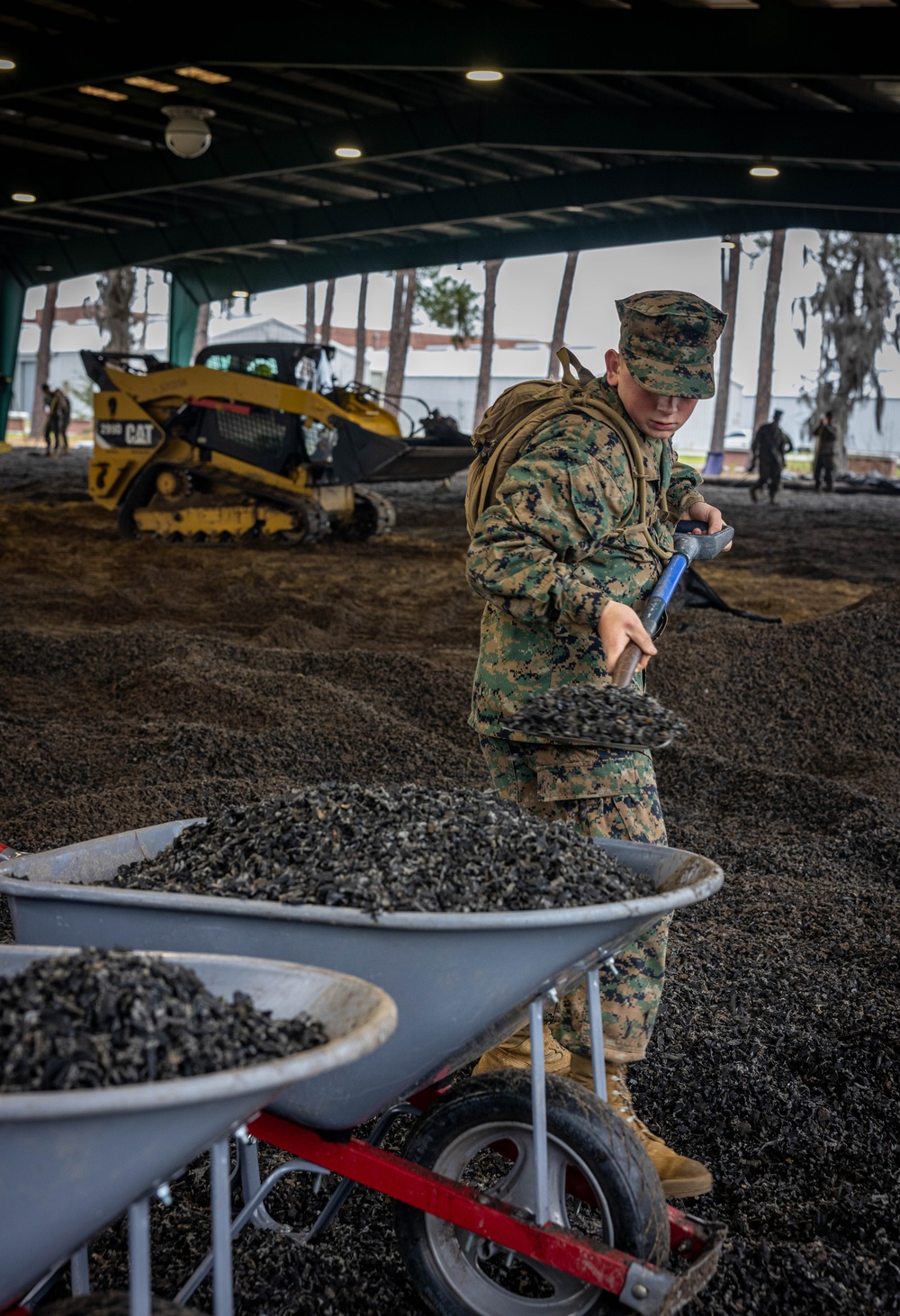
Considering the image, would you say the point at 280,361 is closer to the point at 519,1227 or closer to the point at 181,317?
the point at 519,1227

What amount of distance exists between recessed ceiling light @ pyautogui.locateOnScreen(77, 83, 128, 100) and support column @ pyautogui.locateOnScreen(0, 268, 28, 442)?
32.0 ft

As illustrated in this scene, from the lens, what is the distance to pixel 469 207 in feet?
55.6

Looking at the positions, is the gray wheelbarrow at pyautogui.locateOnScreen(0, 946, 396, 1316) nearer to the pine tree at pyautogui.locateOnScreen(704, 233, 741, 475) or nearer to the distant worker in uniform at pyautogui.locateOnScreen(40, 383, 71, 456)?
the distant worker in uniform at pyautogui.locateOnScreen(40, 383, 71, 456)

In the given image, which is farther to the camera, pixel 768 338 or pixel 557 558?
pixel 768 338

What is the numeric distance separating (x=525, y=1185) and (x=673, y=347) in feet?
5.35

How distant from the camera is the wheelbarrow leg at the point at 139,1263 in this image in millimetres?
1431

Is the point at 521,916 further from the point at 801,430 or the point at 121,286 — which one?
the point at 801,430

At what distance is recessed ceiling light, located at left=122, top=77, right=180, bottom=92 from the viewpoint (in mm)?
12375

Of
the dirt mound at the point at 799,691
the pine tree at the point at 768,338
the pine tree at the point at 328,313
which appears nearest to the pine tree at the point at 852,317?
the pine tree at the point at 768,338

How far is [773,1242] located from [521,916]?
1020 millimetres

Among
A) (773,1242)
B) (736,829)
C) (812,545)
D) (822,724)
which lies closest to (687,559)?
(773,1242)

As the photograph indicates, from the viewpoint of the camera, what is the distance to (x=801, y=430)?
1391 inches

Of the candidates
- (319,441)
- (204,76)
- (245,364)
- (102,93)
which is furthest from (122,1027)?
(102,93)

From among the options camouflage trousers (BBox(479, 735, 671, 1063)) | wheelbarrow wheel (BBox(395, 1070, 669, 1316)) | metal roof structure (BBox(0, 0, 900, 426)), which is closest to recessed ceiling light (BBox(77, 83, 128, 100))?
metal roof structure (BBox(0, 0, 900, 426))
